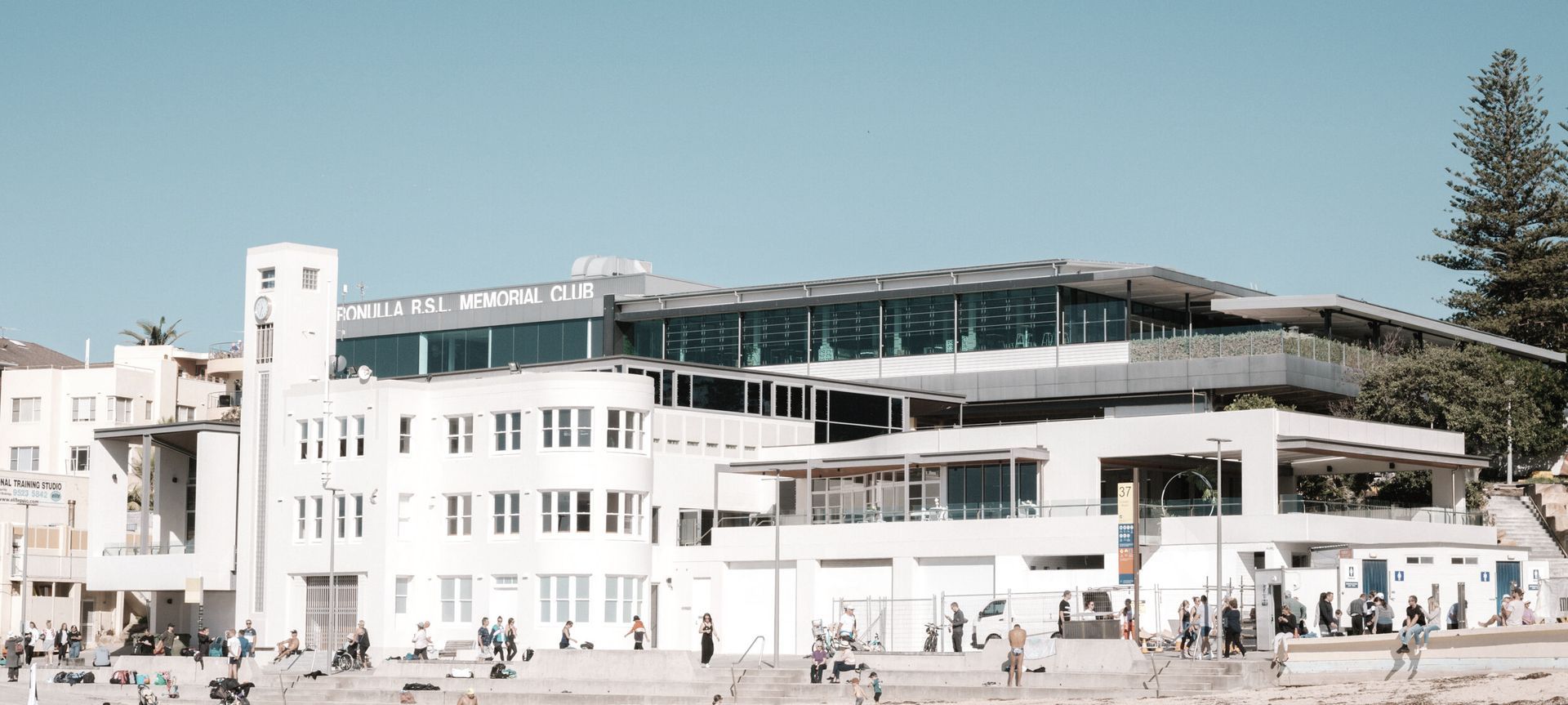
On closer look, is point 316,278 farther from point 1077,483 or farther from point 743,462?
point 1077,483

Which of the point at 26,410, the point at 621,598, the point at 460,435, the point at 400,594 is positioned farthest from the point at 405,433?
the point at 26,410

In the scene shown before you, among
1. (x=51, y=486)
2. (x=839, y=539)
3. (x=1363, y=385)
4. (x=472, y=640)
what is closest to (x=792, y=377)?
(x=839, y=539)

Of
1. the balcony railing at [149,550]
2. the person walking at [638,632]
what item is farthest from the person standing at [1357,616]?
the balcony railing at [149,550]

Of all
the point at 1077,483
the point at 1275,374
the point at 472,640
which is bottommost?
the point at 472,640

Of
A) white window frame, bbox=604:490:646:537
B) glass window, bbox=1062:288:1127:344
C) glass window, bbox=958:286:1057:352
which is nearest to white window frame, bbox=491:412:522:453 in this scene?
white window frame, bbox=604:490:646:537

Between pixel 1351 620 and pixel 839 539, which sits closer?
pixel 1351 620

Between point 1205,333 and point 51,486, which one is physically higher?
point 1205,333

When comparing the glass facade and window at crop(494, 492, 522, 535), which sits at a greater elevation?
the glass facade

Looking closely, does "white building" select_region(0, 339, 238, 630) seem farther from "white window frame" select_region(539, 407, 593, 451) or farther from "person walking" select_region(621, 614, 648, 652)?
"person walking" select_region(621, 614, 648, 652)

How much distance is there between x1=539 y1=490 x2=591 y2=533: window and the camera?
187 feet

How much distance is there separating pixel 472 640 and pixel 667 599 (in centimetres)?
602

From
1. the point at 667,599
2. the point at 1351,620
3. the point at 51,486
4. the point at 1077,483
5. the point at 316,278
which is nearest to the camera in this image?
the point at 1351,620

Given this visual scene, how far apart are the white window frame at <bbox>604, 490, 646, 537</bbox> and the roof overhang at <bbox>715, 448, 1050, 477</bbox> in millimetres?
3534

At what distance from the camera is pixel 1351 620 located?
4603 cm
